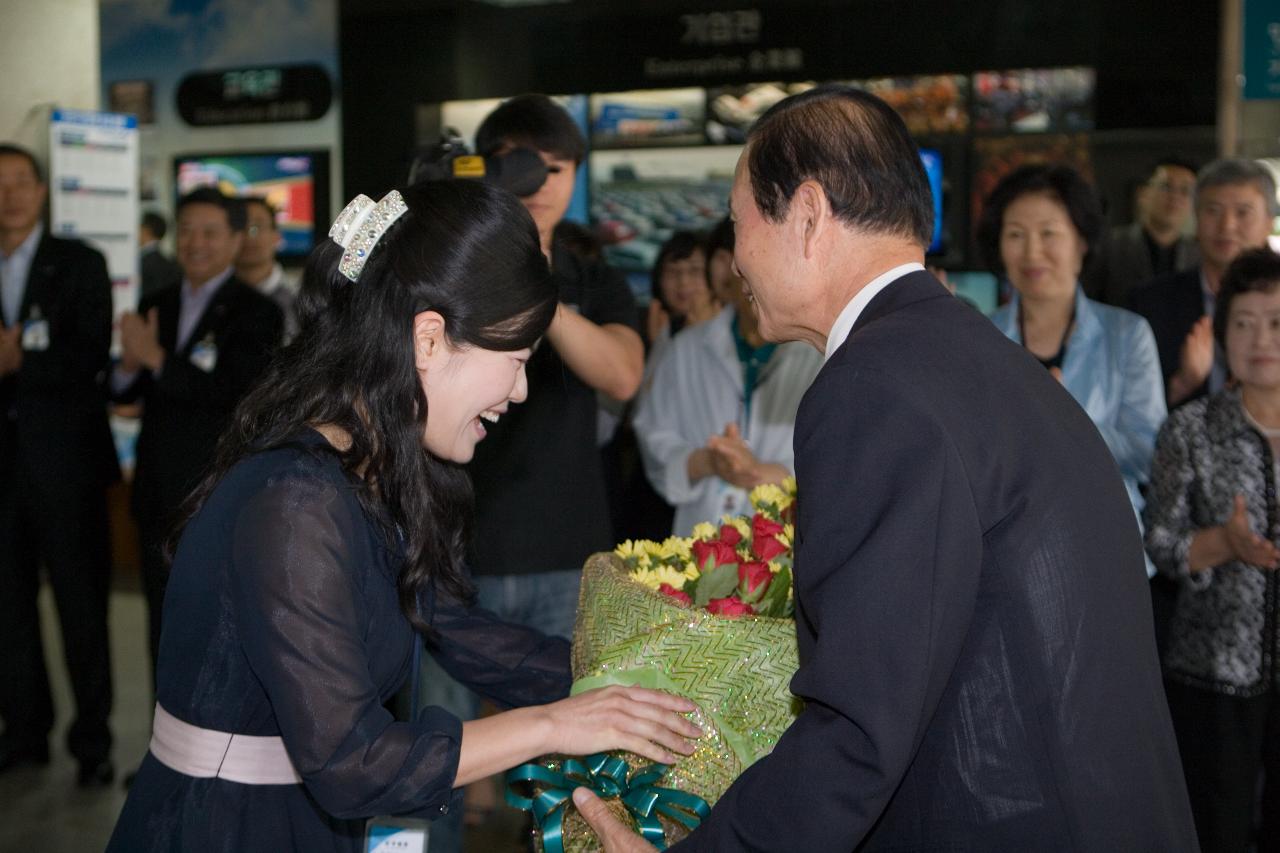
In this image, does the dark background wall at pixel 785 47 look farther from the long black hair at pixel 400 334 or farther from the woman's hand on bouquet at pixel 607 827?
the woman's hand on bouquet at pixel 607 827

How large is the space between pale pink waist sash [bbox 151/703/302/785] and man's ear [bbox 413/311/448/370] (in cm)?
51

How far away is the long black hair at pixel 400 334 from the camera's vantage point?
1.64 m

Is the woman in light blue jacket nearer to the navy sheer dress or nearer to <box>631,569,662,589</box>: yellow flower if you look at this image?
<box>631,569,662,589</box>: yellow flower

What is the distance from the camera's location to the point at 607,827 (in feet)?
5.12

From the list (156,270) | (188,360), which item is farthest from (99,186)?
(188,360)

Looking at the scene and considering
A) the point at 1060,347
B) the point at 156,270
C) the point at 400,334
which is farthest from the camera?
the point at 156,270

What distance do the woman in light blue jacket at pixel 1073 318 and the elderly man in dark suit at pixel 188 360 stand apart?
6.97 ft

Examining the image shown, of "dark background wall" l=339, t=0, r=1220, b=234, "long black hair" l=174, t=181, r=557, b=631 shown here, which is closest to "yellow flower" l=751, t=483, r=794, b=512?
"long black hair" l=174, t=181, r=557, b=631

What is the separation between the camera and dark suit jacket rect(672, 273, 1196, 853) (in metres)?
1.26

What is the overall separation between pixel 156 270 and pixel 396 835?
8009 millimetres

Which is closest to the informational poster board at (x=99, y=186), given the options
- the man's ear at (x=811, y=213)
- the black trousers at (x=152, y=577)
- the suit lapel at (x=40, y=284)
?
the suit lapel at (x=40, y=284)

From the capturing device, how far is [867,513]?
1.26m

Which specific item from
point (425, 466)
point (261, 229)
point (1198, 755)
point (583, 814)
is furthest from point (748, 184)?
point (261, 229)

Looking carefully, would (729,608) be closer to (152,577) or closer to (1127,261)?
(152,577)
